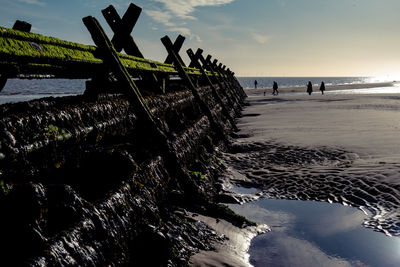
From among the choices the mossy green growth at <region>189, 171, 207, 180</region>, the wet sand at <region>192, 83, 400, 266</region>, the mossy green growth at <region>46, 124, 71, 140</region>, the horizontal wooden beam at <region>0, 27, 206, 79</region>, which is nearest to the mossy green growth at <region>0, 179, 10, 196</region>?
the mossy green growth at <region>46, 124, 71, 140</region>

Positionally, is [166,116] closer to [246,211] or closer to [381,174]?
[246,211]

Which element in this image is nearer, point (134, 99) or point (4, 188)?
point (4, 188)

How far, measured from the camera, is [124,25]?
552 centimetres

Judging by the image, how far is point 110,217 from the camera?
237cm

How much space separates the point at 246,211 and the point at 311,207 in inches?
38.7

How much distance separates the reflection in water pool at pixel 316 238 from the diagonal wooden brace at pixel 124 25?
3498 millimetres

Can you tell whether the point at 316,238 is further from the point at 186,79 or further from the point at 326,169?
the point at 186,79

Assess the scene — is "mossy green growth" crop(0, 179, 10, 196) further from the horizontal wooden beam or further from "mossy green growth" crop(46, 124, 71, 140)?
the horizontal wooden beam

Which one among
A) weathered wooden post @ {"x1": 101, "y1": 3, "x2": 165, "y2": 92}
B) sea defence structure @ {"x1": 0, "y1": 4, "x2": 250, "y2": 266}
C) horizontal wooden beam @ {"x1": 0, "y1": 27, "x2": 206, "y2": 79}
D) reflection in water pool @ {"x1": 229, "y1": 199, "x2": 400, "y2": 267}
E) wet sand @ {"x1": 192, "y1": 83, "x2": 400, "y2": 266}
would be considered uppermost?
weathered wooden post @ {"x1": 101, "y1": 3, "x2": 165, "y2": 92}

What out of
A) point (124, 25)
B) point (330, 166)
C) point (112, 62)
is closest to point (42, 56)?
point (112, 62)

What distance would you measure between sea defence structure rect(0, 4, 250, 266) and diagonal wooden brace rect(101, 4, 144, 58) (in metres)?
1.12

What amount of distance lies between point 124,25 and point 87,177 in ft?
11.4

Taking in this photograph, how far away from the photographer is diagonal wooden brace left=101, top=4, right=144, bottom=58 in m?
5.41

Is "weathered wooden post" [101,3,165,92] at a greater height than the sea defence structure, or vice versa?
"weathered wooden post" [101,3,165,92]
